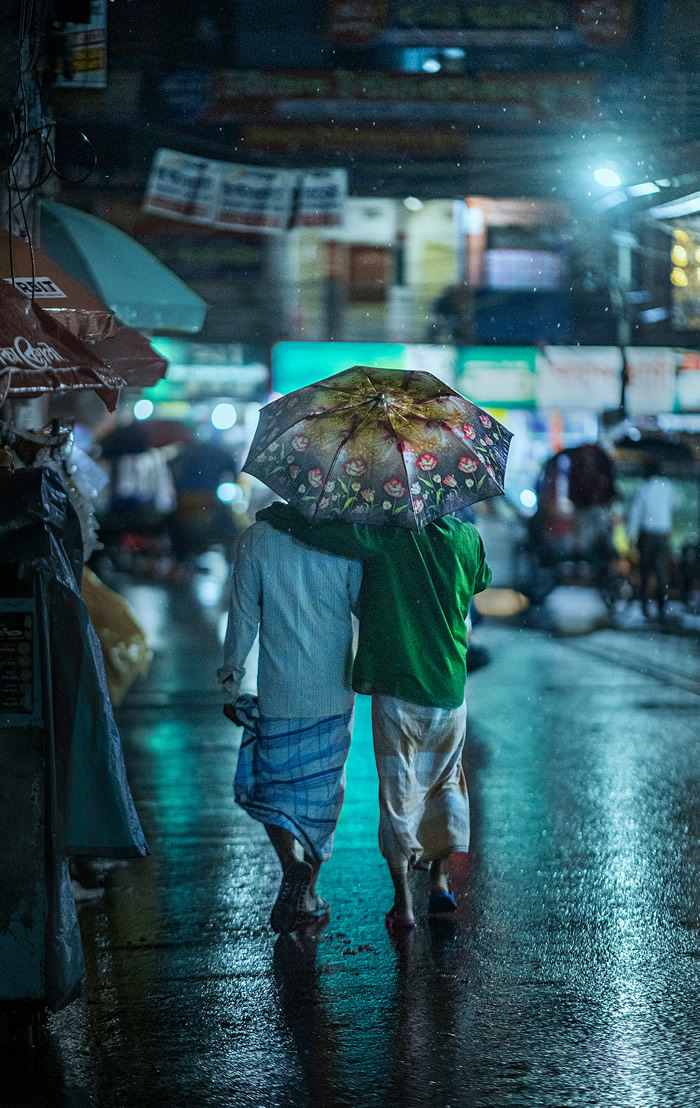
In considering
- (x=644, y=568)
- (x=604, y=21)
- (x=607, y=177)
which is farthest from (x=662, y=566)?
(x=604, y=21)

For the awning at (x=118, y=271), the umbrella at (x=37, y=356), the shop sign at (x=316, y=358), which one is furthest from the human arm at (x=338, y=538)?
the shop sign at (x=316, y=358)

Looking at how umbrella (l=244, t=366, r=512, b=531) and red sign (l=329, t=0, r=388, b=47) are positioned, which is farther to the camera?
red sign (l=329, t=0, r=388, b=47)

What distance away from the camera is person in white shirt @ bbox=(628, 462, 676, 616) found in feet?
54.0

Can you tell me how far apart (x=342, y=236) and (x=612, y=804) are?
1325 centimetres

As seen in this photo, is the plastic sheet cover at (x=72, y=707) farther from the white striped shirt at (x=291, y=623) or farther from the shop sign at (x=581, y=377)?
the shop sign at (x=581, y=377)

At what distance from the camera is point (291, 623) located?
16.1 ft

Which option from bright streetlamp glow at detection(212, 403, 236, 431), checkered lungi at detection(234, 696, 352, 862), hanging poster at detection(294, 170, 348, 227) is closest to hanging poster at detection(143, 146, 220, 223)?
hanging poster at detection(294, 170, 348, 227)

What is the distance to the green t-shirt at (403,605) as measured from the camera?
Result: 15.8ft

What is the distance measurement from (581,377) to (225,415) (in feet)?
36.4

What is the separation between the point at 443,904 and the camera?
5141mm

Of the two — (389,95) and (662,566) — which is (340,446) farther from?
(662,566)

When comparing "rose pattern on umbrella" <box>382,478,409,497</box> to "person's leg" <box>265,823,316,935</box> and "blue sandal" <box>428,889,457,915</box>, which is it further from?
"blue sandal" <box>428,889,457,915</box>

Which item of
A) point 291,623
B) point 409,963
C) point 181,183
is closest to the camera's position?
point 409,963

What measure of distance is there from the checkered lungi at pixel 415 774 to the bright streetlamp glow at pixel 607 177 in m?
11.1
